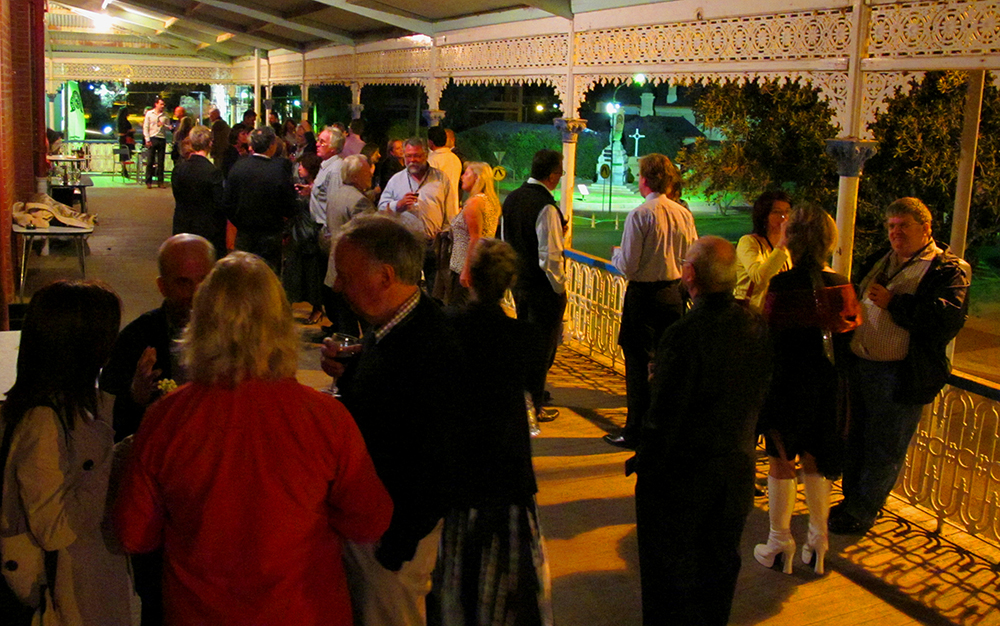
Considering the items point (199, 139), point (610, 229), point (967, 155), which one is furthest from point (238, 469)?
point (610, 229)

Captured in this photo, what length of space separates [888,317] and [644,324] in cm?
153

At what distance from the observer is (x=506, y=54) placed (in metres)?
9.70

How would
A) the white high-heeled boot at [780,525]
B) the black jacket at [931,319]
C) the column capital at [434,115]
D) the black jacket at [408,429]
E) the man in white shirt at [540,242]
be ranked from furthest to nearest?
the column capital at [434,115] → the man in white shirt at [540,242] → the black jacket at [931,319] → the white high-heeled boot at [780,525] → the black jacket at [408,429]

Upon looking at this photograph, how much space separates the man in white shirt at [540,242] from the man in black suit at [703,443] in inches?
90.8

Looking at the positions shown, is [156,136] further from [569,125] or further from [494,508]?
[494,508]

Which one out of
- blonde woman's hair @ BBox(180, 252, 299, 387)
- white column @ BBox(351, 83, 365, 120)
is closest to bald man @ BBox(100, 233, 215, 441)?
blonde woman's hair @ BBox(180, 252, 299, 387)

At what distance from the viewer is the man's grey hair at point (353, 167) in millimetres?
6797

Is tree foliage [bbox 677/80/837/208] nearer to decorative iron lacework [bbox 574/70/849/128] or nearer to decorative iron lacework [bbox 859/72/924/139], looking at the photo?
decorative iron lacework [bbox 574/70/849/128]

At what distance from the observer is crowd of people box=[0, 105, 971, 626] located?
78.7 inches

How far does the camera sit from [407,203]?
6.88m

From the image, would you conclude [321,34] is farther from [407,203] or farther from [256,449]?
[256,449]

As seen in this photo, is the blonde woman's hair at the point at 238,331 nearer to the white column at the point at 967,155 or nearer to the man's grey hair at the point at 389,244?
the man's grey hair at the point at 389,244

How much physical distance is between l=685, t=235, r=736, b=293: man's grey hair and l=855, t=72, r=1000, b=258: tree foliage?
6.64 metres

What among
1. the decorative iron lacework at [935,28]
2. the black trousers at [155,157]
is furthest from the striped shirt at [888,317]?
the black trousers at [155,157]
